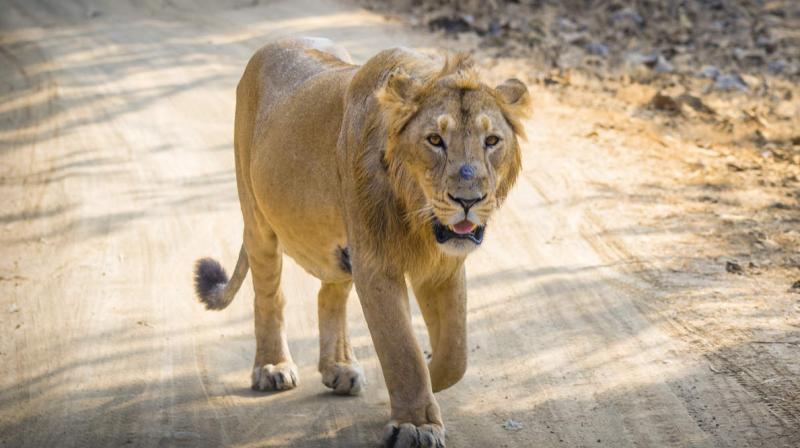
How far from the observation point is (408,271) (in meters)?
4.79

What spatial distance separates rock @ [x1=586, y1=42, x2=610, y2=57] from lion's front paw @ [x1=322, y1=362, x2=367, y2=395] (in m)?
7.83

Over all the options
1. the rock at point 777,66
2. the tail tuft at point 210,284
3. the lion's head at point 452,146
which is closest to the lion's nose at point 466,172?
the lion's head at point 452,146

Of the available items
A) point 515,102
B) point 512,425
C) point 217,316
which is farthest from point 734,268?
point 217,316

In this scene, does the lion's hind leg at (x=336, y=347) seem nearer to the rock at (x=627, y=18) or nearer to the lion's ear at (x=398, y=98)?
the lion's ear at (x=398, y=98)

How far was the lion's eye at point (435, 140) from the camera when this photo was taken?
4.43 metres

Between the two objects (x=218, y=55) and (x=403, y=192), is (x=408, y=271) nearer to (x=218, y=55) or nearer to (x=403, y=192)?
(x=403, y=192)

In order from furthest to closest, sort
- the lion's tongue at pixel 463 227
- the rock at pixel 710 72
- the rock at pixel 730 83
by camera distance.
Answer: the rock at pixel 710 72 → the rock at pixel 730 83 → the lion's tongue at pixel 463 227

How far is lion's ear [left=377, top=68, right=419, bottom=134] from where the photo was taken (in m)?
4.52

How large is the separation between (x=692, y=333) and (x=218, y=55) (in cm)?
807

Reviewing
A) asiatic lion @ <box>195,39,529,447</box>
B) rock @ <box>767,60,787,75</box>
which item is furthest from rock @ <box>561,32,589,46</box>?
asiatic lion @ <box>195,39,529,447</box>

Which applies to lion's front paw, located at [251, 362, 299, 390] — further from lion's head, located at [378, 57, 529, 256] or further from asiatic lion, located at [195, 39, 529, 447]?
lion's head, located at [378, 57, 529, 256]

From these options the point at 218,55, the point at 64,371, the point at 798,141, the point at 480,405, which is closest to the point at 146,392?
the point at 64,371

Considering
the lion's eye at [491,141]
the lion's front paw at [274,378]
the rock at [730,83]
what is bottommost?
the rock at [730,83]

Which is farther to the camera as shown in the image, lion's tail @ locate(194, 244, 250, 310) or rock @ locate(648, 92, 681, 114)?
rock @ locate(648, 92, 681, 114)
